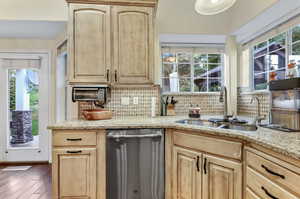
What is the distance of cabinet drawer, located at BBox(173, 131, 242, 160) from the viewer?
1649 mm

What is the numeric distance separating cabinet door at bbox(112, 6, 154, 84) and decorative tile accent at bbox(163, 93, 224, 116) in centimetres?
71

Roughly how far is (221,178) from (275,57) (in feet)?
5.10

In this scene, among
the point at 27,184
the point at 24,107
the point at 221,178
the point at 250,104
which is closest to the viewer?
the point at 221,178

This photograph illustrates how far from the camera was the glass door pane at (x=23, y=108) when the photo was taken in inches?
158

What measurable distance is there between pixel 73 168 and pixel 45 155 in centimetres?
226

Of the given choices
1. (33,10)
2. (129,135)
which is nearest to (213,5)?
(129,135)

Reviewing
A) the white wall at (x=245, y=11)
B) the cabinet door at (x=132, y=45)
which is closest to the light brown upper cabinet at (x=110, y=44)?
the cabinet door at (x=132, y=45)

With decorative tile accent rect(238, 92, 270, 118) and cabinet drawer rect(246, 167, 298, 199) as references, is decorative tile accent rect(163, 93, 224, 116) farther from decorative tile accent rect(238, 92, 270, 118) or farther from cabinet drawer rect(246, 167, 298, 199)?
cabinet drawer rect(246, 167, 298, 199)

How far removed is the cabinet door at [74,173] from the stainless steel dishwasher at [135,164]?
163 millimetres

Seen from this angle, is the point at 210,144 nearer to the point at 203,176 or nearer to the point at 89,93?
the point at 203,176

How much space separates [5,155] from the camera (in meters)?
3.96

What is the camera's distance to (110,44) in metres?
2.54

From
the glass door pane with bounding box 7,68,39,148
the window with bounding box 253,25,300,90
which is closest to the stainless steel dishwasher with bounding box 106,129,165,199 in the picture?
the window with bounding box 253,25,300,90

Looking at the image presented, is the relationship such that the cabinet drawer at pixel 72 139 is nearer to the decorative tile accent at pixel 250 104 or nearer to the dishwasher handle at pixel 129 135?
the dishwasher handle at pixel 129 135
